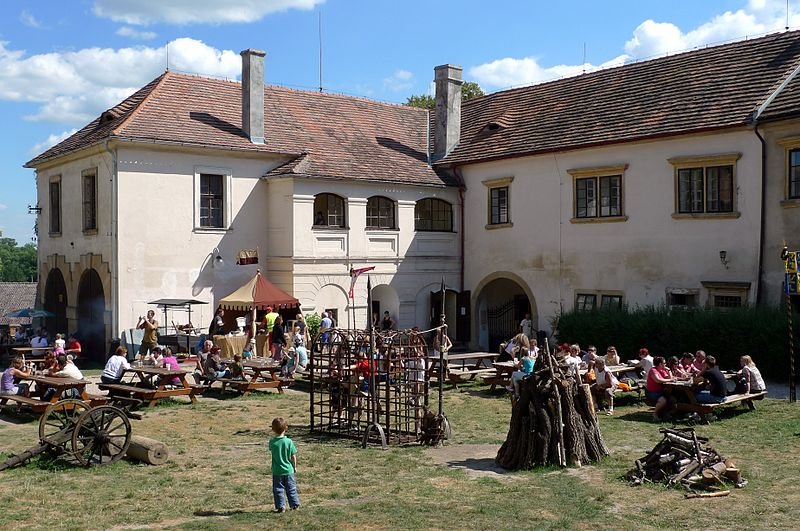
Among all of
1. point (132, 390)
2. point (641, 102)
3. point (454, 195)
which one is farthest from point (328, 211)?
point (132, 390)

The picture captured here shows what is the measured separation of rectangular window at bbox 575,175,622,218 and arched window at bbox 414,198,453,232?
5612 mm

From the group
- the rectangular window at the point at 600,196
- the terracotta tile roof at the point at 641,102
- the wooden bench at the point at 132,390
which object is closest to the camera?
the wooden bench at the point at 132,390

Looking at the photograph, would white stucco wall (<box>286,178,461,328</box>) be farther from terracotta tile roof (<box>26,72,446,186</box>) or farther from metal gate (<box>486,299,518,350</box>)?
metal gate (<box>486,299,518,350</box>)

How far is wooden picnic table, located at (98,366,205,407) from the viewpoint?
61.4ft

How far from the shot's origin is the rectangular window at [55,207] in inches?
1221

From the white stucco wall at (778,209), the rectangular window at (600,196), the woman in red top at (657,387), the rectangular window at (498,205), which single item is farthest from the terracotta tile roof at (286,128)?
the woman in red top at (657,387)

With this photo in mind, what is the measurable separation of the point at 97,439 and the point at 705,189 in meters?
17.5

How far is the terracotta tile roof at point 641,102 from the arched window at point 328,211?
15.6 ft

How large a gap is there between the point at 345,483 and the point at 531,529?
325cm

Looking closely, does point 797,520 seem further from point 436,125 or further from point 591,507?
point 436,125

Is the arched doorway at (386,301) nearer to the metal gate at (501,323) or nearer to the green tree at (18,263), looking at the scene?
the metal gate at (501,323)

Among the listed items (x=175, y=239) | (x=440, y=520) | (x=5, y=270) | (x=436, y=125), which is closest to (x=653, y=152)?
(x=436, y=125)

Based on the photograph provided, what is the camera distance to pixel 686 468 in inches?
474

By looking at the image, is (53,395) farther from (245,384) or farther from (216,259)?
(216,259)
